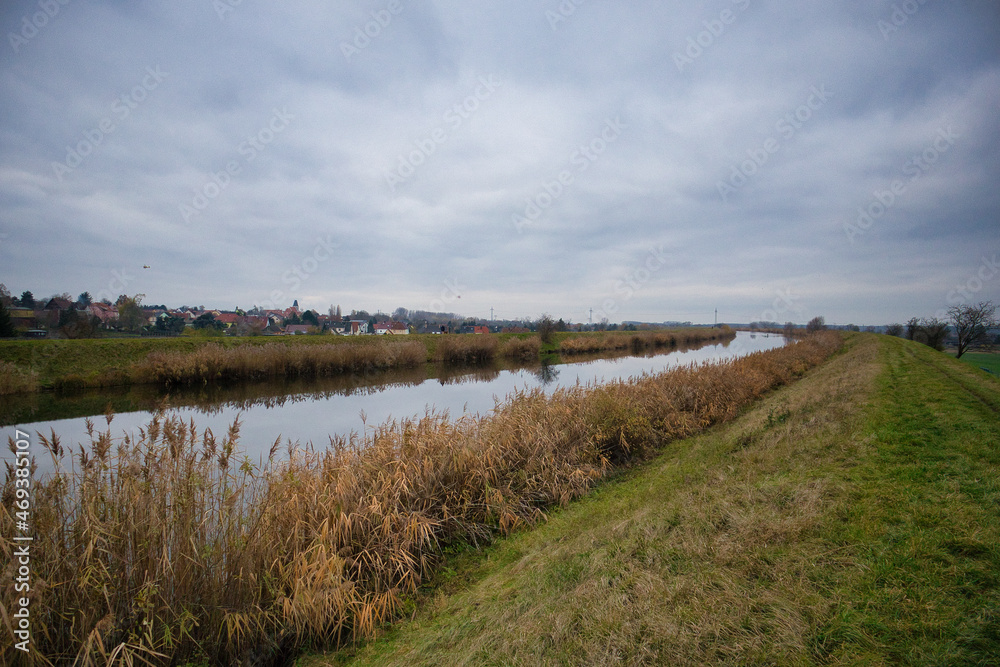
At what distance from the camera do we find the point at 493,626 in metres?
3.34

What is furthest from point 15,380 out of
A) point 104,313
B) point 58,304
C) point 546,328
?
point 546,328

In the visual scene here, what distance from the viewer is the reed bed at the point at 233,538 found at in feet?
10.1

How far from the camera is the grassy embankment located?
17.2m

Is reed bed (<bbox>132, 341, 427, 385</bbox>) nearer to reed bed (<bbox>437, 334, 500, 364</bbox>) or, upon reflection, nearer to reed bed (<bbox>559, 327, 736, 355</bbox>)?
reed bed (<bbox>437, 334, 500, 364</bbox>)

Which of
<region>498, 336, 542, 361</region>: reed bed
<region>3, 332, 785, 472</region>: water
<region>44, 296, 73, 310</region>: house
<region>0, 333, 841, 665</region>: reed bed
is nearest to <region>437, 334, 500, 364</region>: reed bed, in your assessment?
<region>498, 336, 542, 361</region>: reed bed

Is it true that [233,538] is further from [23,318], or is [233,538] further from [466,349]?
[23,318]

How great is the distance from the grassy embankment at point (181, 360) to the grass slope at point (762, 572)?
2001 cm

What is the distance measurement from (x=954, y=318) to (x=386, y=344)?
179ft

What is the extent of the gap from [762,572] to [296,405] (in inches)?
609

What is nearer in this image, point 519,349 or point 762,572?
point 762,572

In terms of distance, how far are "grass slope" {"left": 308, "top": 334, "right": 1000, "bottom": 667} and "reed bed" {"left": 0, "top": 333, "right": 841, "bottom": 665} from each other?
19.1 inches

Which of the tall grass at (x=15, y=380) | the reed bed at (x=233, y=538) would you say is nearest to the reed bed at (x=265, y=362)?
the tall grass at (x=15, y=380)

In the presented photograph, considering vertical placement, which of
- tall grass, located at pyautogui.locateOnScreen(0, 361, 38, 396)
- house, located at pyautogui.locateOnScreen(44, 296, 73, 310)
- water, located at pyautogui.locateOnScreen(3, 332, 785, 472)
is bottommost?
water, located at pyautogui.locateOnScreen(3, 332, 785, 472)

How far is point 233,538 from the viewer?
3750 millimetres
